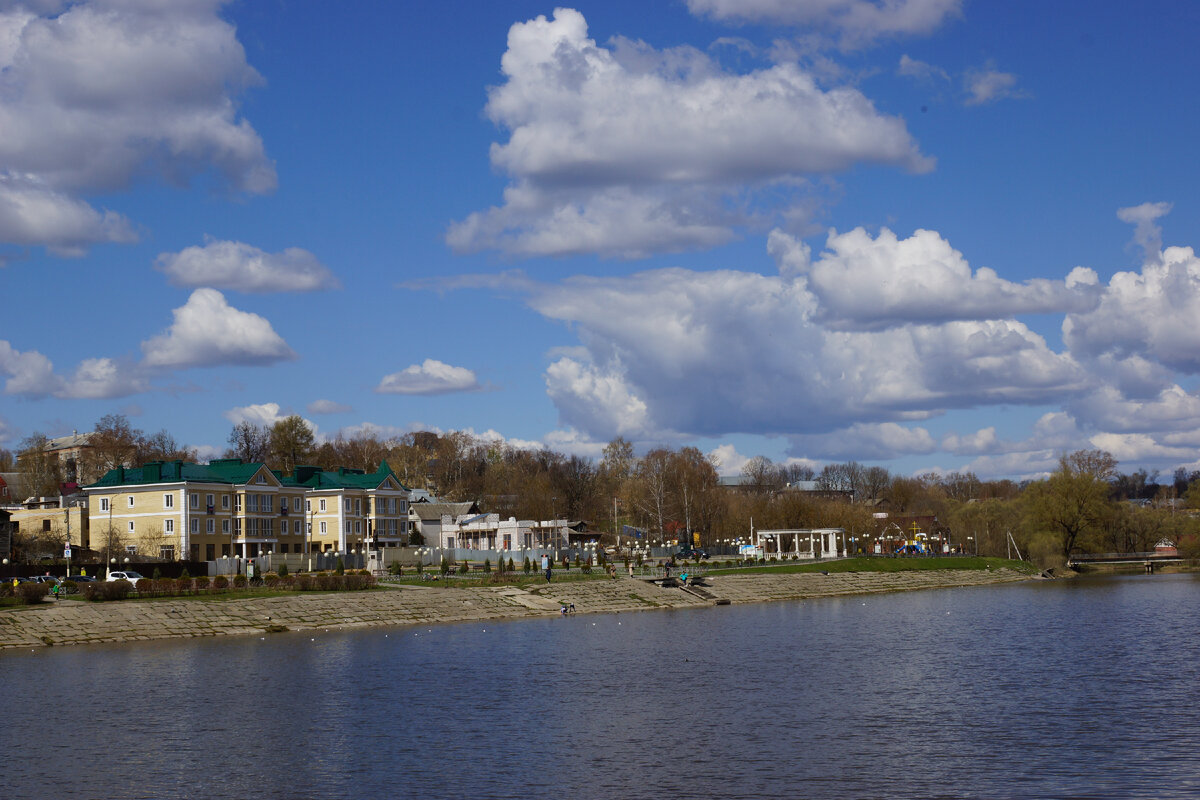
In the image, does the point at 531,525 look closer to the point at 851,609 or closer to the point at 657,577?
the point at 657,577

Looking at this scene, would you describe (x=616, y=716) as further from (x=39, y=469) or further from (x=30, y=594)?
(x=39, y=469)

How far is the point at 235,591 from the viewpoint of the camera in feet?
225

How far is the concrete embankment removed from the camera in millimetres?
57562

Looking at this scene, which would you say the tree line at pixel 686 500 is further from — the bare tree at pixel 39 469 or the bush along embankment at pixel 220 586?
the bush along embankment at pixel 220 586

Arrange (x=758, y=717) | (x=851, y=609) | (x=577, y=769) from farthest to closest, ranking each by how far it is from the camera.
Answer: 1. (x=851, y=609)
2. (x=758, y=717)
3. (x=577, y=769)

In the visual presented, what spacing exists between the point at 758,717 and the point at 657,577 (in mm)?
60564

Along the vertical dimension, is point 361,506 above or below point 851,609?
above

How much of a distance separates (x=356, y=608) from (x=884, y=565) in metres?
67.9

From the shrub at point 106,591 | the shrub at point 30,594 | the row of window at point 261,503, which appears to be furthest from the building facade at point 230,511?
the shrub at point 30,594

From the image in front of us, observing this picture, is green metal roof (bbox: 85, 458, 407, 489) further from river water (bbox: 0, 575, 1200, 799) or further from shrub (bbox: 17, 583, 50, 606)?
river water (bbox: 0, 575, 1200, 799)

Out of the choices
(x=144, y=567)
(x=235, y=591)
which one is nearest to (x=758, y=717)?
(x=235, y=591)

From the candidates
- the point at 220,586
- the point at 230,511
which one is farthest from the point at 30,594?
the point at 230,511

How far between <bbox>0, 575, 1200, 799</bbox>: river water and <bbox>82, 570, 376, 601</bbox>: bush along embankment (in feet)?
30.1

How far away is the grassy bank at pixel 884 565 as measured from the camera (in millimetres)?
106188
